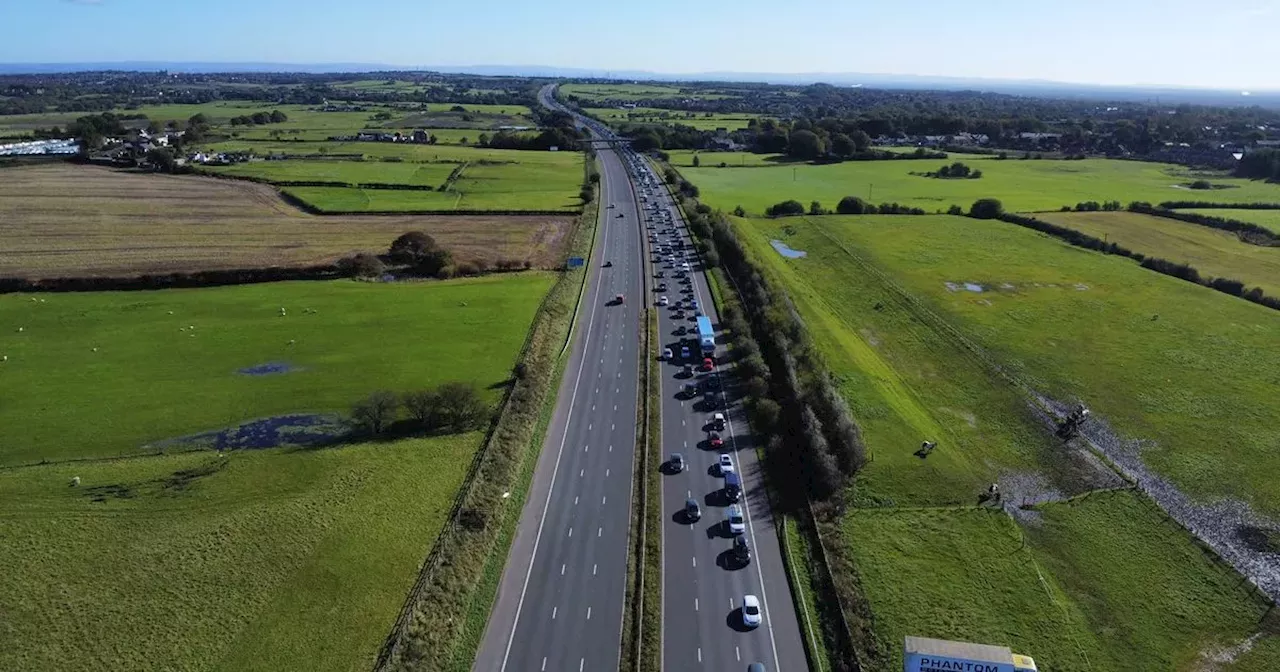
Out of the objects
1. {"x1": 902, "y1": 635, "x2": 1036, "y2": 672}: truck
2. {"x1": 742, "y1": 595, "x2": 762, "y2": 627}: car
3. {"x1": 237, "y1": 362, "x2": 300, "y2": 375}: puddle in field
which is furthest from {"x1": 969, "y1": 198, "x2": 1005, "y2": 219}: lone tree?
{"x1": 237, "y1": 362, "x2": 300, "y2": 375}: puddle in field

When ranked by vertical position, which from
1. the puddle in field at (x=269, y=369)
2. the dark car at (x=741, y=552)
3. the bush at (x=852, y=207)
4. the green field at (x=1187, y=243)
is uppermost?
the bush at (x=852, y=207)

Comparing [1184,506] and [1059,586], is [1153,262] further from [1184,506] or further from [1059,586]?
[1059,586]

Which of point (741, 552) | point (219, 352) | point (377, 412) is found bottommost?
point (741, 552)

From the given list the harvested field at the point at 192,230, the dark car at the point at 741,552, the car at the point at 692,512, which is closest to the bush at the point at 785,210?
the harvested field at the point at 192,230

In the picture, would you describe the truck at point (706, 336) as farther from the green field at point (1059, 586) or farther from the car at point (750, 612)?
the car at point (750, 612)

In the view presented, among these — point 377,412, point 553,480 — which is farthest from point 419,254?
point 553,480

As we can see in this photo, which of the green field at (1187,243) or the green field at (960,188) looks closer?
the green field at (1187,243)

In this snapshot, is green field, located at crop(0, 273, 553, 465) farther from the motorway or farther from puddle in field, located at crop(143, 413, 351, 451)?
the motorway
